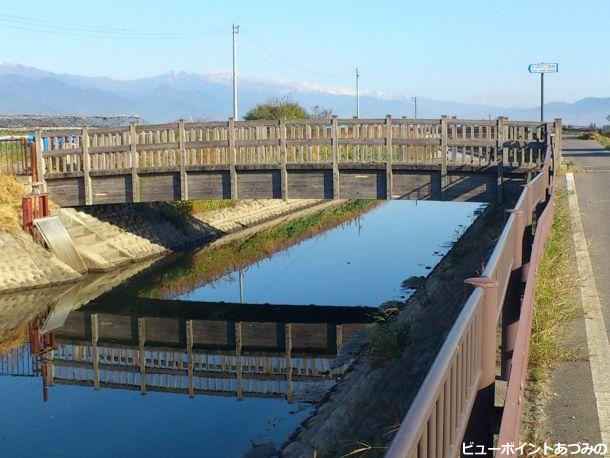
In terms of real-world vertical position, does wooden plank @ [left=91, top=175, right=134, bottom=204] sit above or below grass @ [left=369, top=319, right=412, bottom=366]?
above

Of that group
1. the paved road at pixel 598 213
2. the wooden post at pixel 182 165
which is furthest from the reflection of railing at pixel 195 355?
the paved road at pixel 598 213

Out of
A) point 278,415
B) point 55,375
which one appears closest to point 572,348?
point 278,415

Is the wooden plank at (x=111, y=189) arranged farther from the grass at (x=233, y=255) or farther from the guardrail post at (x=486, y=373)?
the guardrail post at (x=486, y=373)

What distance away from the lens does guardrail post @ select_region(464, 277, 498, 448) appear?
5055mm

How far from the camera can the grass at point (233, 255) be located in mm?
23875

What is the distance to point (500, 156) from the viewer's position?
20344 mm

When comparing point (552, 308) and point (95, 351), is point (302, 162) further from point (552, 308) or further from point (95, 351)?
point (552, 308)

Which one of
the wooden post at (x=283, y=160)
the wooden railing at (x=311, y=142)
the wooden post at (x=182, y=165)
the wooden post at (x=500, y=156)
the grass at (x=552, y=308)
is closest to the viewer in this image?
the grass at (x=552, y=308)

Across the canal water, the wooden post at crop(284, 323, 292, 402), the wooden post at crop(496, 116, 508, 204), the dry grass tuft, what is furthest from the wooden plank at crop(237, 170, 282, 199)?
the dry grass tuft

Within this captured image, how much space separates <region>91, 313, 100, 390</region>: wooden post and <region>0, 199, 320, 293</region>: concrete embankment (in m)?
3.49

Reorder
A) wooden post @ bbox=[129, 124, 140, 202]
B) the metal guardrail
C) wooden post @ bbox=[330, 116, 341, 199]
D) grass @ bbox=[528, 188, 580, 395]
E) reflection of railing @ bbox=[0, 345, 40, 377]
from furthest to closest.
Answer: wooden post @ bbox=[129, 124, 140, 202] < wooden post @ bbox=[330, 116, 341, 199] < reflection of railing @ bbox=[0, 345, 40, 377] < grass @ bbox=[528, 188, 580, 395] < the metal guardrail

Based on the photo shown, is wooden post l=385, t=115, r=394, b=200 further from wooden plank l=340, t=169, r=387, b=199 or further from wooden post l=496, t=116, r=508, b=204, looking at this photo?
wooden post l=496, t=116, r=508, b=204

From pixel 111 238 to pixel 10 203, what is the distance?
12.5 feet

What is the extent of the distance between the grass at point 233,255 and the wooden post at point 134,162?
2.91 metres
